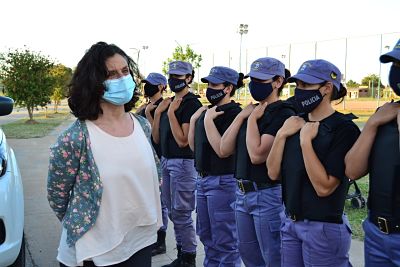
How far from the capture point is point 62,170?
7.43 ft

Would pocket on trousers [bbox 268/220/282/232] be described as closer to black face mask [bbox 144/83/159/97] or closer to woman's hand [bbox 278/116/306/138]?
woman's hand [bbox 278/116/306/138]

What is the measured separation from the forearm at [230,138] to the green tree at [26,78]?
19722mm

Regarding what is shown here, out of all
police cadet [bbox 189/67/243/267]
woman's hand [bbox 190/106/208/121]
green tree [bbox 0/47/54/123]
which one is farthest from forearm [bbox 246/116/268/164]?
green tree [bbox 0/47/54/123]

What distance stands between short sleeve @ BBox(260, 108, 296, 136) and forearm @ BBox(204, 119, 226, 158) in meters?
0.51

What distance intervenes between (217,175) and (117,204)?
1574 millimetres

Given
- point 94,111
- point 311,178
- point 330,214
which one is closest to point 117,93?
point 94,111

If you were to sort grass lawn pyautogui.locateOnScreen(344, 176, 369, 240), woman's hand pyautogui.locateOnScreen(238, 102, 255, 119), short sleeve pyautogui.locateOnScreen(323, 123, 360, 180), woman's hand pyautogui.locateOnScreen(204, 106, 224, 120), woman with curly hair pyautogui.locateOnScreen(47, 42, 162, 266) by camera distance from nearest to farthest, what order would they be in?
woman with curly hair pyautogui.locateOnScreen(47, 42, 162, 266)
short sleeve pyautogui.locateOnScreen(323, 123, 360, 180)
woman's hand pyautogui.locateOnScreen(238, 102, 255, 119)
woman's hand pyautogui.locateOnScreen(204, 106, 224, 120)
grass lawn pyautogui.locateOnScreen(344, 176, 369, 240)

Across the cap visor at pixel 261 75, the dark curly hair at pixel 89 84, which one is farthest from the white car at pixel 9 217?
the cap visor at pixel 261 75

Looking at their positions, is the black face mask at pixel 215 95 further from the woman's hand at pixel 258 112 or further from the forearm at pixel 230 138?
the woman's hand at pixel 258 112

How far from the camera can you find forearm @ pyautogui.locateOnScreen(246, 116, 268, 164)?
3045 millimetres

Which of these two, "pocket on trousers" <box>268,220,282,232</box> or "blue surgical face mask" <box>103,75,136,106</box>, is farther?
"pocket on trousers" <box>268,220,282,232</box>

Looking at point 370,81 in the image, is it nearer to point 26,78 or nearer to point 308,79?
point 26,78

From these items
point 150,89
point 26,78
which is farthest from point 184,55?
point 150,89

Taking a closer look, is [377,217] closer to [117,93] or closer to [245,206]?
[245,206]
